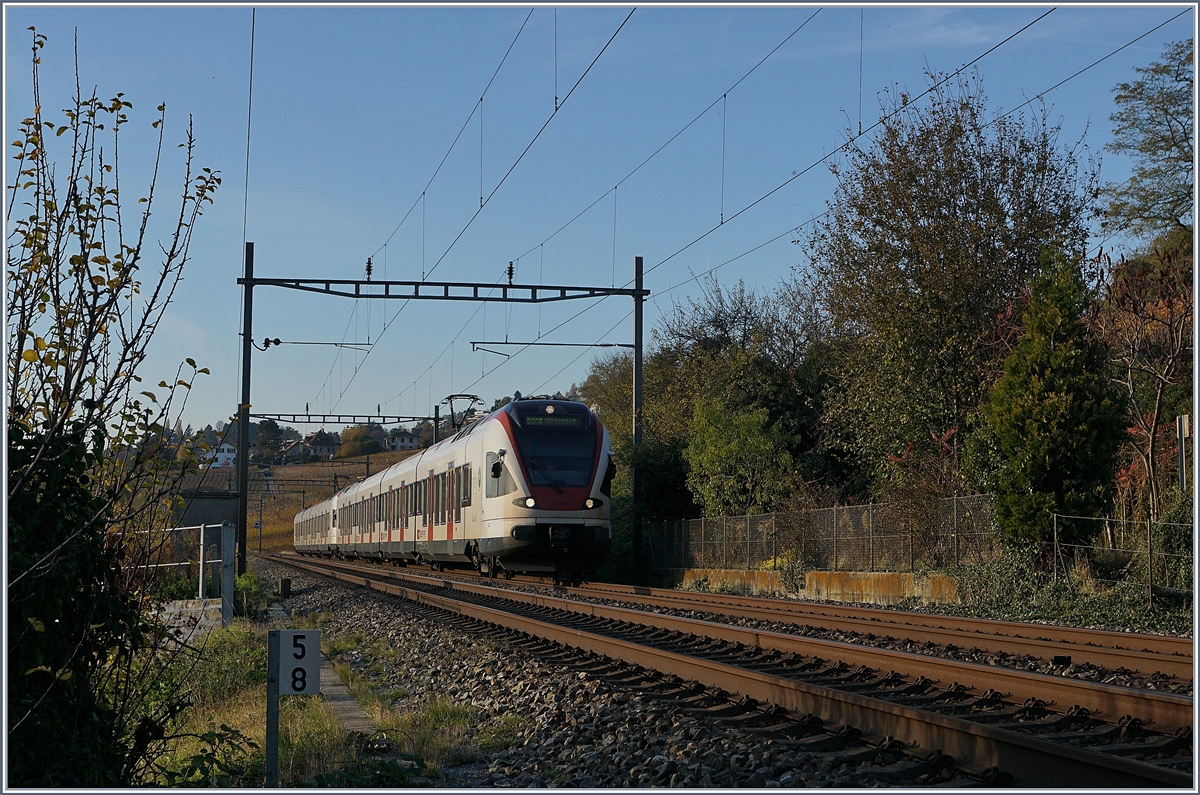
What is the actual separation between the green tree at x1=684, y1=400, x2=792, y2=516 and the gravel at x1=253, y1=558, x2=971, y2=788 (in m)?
17.0

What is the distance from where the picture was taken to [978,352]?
971 inches

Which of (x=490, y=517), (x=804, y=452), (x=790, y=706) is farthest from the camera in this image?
(x=804, y=452)

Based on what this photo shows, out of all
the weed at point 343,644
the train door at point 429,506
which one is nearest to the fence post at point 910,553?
the weed at point 343,644

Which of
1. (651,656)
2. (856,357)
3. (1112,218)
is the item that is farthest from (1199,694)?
(1112,218)

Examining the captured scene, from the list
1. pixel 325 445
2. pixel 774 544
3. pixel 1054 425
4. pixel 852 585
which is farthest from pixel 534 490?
pixel 325 445

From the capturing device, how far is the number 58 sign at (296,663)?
6445mm

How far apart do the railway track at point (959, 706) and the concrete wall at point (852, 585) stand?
8149mm

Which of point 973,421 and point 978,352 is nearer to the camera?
point 973,421

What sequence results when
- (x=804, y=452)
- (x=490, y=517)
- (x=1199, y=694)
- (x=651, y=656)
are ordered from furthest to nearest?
(x=804, y=452)
(x=490, y=517)
(x=651, y=656)
(x=1199, y=694)

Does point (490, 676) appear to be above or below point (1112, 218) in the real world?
below

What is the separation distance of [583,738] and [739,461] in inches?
869

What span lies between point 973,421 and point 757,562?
6.06m

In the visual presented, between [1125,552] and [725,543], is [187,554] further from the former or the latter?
[1125,552]

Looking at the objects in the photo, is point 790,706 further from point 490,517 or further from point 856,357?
point 856,357
